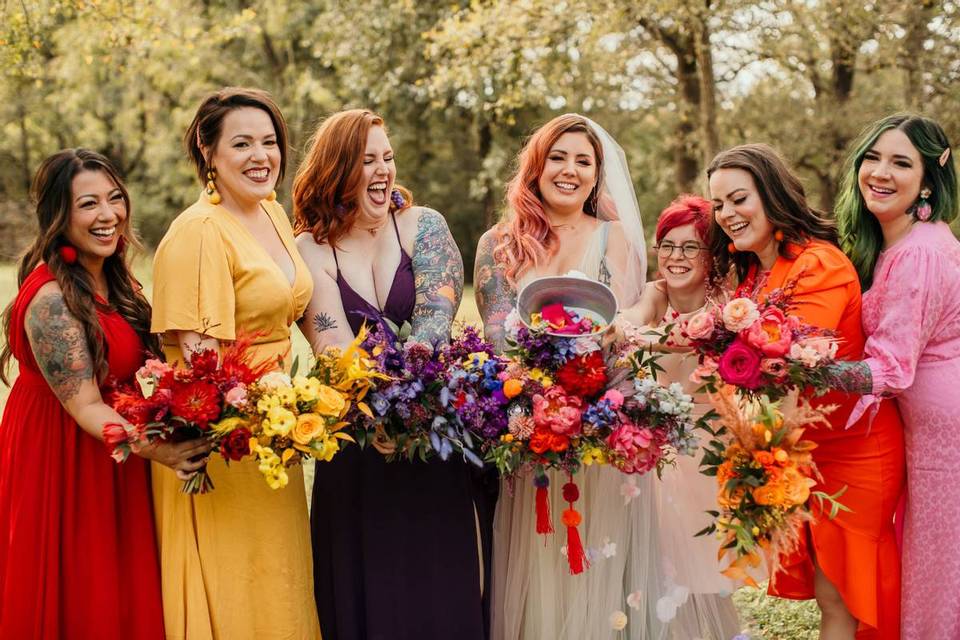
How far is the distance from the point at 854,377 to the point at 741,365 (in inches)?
21.7

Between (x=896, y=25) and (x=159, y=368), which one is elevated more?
(x=896, y=25)

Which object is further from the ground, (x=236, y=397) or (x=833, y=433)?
(x=236, y=397)

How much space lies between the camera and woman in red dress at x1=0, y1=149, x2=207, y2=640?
148 inches

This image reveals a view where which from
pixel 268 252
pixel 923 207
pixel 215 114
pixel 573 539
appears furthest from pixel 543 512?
pixel 215 114

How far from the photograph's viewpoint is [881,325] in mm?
3930

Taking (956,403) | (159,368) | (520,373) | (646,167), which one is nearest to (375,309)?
(520,373)

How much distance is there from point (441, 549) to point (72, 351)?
1.81m

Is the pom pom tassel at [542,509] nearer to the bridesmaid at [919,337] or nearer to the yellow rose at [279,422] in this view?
the yellow rose at [279,422]

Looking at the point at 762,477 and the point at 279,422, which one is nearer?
the point at 279,422

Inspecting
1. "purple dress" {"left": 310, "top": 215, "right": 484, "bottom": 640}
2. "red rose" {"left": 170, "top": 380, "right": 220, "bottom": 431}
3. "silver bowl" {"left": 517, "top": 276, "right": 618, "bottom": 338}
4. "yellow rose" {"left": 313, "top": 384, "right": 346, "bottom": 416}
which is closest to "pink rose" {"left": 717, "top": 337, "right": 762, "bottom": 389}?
"silver bowl" {"left": 517, "top": 276, "right": 618, "bottom": 338}

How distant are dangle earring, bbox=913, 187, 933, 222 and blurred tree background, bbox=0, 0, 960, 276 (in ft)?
6.43

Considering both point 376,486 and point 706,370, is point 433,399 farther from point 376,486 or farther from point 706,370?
point 706,370

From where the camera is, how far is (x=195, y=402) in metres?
3.50

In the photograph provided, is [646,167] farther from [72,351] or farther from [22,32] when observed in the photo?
[72,351]
